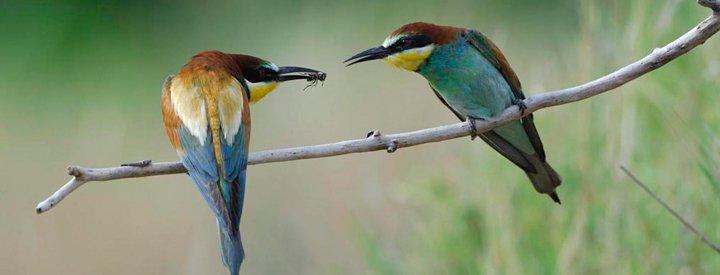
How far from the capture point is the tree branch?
178cm

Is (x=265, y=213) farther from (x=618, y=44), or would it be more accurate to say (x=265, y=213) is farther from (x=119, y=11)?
(x=119, y=11)

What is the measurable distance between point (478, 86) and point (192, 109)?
762 millimetres

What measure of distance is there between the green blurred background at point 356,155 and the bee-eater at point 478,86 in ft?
1.01

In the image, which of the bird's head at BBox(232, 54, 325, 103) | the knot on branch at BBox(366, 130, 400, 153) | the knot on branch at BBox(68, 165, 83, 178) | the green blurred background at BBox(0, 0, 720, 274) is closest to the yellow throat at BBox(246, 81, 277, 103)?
the bird's head at BBox(232, 54, 325, 103)

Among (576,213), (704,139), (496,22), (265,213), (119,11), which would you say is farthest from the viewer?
(119,11)

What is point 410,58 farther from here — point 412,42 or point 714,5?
point 714,5

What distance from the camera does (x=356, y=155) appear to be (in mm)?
5383

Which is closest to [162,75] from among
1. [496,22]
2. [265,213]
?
[496,22]

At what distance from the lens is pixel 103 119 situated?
7.70 m

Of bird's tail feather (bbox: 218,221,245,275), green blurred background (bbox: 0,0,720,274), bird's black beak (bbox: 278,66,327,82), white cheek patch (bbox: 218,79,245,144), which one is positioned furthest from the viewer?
green blurred background (bbox: 0,0,720,274)

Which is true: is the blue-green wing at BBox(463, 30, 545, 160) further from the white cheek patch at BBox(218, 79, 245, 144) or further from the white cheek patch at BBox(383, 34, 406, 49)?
the white cheek patch at BBox(218, 79, 245, 144)

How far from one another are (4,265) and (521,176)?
3.13 metres

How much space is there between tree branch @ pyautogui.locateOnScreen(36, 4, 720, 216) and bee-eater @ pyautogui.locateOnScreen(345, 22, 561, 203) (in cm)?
45

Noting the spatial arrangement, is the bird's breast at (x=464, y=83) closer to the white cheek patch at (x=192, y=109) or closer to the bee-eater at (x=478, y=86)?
the bee-eater at (x=478, y=86)
